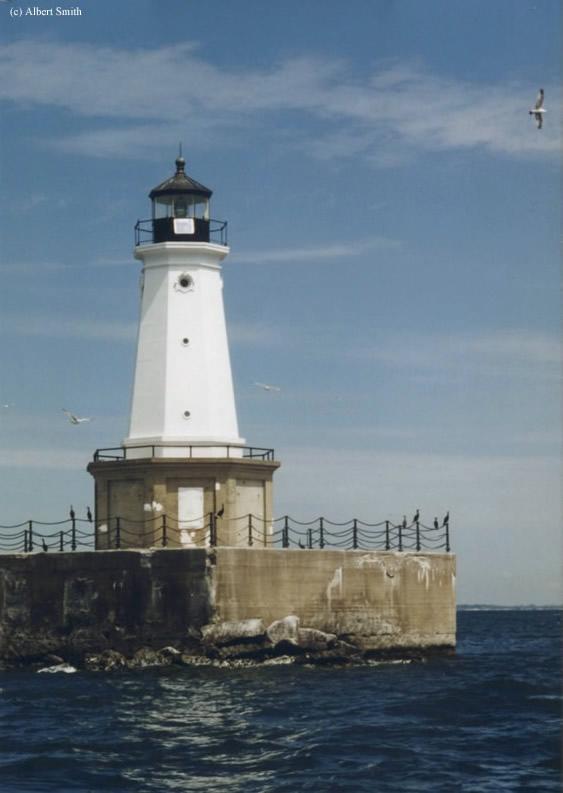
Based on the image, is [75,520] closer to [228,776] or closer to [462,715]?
[462,715]

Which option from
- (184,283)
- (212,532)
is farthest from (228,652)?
(184,283)

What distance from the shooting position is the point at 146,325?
3662 cm

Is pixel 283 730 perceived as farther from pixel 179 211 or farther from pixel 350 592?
pixel 179 211

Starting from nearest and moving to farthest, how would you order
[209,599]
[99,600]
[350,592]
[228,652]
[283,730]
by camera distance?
[283,730] → [209,599] → [228,652] → [99,600] → [350,592]

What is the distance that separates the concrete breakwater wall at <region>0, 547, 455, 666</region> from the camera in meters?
32.8

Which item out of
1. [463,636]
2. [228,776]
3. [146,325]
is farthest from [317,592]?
[463,636]

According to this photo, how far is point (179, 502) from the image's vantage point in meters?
34.9

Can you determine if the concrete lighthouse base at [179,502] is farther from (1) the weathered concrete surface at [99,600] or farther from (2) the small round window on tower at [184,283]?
(2) the small round window on tower at [184,283]

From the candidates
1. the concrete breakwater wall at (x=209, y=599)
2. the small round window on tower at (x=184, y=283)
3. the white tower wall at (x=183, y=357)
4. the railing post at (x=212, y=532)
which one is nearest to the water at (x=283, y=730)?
the concrete breakwater wall at (x=209, y=599)

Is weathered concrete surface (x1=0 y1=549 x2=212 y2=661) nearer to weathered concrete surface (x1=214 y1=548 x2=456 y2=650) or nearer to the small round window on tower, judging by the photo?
weathered concrete surface (x1=214 y1=548 x2=456 y2=650)

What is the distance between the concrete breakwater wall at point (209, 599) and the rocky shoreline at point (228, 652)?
4cm

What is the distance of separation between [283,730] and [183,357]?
1268 centimetres

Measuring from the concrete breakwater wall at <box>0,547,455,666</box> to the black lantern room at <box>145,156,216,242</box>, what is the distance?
7.32m

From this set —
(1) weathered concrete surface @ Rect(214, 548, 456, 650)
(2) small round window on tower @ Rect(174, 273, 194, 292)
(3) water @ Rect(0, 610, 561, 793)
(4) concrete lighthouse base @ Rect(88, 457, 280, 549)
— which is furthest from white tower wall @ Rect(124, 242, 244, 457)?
(3) water @ Rect(0, 610, 561, 793)
